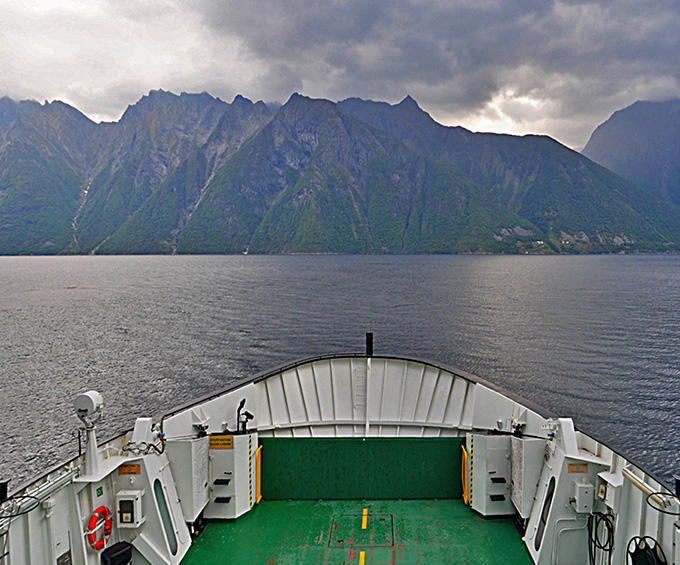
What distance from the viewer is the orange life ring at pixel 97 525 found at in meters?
5.90

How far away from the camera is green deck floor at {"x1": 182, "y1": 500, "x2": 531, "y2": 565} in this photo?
22.7 ft

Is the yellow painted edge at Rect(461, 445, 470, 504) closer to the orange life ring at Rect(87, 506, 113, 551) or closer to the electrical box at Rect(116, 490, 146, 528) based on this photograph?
the electrical box at Rect(116, 490, 146, 528)

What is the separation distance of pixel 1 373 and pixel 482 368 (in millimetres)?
38406

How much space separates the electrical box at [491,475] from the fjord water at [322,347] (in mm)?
14477

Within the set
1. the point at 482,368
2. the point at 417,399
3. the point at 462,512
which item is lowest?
the point at 482,368

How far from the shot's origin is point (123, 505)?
253 inches

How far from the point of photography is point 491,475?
808 centimetres

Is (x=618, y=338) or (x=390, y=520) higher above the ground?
(x=390, y=520)

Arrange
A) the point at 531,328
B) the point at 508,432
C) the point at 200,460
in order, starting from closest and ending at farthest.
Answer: the point at 200,460 < the point at 508,432 < the point at 531,328

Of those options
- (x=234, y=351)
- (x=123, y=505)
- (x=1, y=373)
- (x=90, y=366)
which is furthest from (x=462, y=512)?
(x=1, y=373)

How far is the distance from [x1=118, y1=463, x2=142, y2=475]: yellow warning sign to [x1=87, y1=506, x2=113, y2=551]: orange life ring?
1.77 ft

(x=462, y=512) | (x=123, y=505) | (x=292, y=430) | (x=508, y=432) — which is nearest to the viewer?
(x=123, y=505)

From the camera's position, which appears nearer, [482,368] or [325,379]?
[325,379]

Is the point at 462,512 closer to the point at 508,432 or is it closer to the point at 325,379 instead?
the point at 508,432
